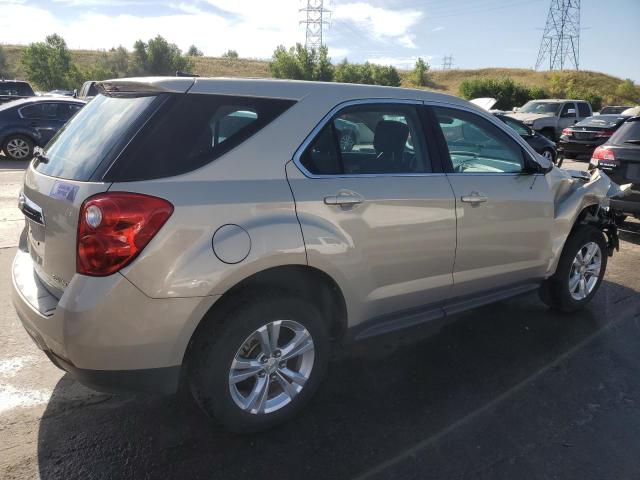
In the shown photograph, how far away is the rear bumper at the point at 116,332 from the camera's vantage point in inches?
87.4

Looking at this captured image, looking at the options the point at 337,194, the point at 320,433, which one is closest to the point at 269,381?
the point at 320,433

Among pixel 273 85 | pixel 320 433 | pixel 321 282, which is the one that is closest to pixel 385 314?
pixel 321 282

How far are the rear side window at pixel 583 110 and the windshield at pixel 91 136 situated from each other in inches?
843

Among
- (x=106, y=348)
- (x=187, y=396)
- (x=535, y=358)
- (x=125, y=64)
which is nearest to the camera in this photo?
(x=106, y=348)

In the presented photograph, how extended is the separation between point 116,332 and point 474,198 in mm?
2334

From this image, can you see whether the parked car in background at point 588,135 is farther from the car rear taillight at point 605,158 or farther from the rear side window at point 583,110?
the car rear taillight at point 605,158

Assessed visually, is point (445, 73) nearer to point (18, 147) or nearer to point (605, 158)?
point (18, 147)

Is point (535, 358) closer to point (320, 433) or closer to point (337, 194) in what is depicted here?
point (320, 433)

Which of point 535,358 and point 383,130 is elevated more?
point 383,130

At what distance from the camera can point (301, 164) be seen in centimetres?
272

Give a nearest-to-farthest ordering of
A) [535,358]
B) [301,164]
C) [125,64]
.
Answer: [301,164]
[535,358]
[125,64]

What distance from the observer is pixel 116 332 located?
7.38 feet

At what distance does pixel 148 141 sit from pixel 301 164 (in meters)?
0.77

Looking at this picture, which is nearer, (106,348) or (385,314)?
(106,348)
